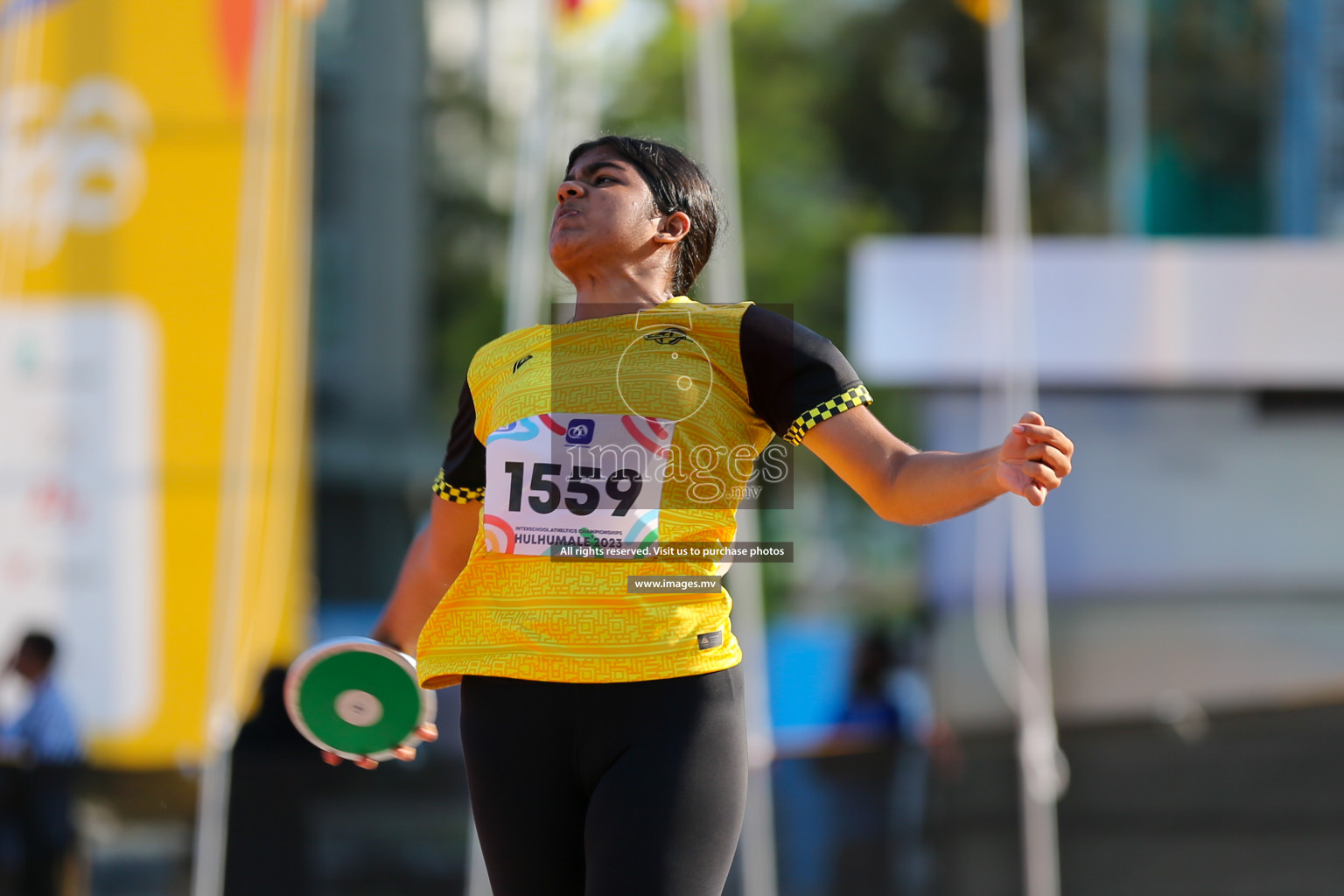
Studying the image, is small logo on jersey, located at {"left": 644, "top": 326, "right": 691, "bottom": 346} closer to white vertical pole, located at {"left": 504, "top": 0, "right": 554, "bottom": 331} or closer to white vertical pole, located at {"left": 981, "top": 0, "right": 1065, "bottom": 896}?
white vertical pole, located at {"left": 504, "top": 0, "right": 554, "bottom": 331}

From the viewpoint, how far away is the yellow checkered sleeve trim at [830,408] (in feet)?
4.93

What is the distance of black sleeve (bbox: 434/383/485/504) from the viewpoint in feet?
5.57

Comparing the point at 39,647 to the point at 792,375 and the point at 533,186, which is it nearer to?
the point at 533,186

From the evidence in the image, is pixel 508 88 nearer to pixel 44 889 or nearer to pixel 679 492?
pixel 44 889

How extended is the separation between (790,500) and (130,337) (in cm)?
363

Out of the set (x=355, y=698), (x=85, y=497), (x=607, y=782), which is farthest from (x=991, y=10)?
(x=85, y=497)

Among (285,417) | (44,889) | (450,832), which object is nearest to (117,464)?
(285,417)

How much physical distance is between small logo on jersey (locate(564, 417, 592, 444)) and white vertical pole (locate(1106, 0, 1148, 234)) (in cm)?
563

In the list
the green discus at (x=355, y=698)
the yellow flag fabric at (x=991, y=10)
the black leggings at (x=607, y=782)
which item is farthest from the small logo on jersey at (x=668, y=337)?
the yellow flag fabric at (x=991, y=10)

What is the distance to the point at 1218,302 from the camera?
525cm

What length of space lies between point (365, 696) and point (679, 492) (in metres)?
0.55

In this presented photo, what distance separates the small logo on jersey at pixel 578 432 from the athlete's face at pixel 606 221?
0.20 meters

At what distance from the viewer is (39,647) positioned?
4.51 meters

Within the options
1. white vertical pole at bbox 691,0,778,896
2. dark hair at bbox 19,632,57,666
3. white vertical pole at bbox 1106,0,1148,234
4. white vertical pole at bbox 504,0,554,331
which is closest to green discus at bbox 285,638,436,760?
white vertical pole at bbox 691,0,778,896
